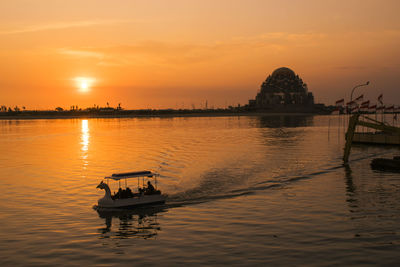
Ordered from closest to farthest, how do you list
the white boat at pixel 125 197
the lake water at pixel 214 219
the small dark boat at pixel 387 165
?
the lake water at pixel 214 219
the white boat at pixel 125 197
the small dark boat at pixel 387 165

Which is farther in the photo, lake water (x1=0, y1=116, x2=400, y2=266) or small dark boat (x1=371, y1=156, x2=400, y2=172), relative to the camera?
small dark boat (x1=371, y1=156, x2=400, y2=172)

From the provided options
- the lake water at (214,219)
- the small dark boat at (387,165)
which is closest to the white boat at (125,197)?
the lake water at (214,219)

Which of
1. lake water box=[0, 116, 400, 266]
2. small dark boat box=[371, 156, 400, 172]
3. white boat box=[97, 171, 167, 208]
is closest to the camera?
lake water box=[0, 116, 400, 266]

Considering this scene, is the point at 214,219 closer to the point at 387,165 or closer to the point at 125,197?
the point at 125,197

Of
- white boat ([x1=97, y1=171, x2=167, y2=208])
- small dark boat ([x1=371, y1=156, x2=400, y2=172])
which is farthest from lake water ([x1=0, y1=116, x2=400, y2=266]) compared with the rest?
small dark boat ([x1=371, y1=156, x2=400, y2=172])

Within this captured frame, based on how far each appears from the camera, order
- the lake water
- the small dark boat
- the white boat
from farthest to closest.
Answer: the small dark boat → the white boat → the lake water

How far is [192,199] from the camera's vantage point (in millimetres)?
32312

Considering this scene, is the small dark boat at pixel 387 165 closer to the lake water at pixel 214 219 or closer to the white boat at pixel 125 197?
Answer: the lake water at pixel 214 219

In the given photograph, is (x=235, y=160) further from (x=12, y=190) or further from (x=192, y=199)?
(x=12, y=190)

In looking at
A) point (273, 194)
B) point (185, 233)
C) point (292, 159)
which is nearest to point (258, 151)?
point (292, 159)

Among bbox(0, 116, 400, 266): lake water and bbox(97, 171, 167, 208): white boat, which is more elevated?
bbox(97, 171, 167, 208): white boat

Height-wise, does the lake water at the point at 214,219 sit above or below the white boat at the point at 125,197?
below

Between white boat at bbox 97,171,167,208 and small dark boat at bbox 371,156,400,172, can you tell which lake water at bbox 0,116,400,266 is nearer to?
white boat at bbox 97,171,167,208

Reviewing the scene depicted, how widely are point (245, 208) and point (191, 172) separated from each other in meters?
18.0
